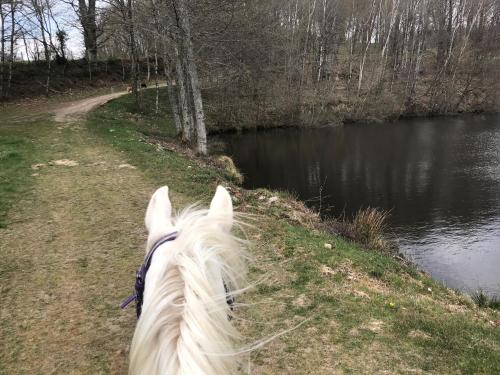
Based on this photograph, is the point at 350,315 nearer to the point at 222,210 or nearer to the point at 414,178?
the point at 222,210

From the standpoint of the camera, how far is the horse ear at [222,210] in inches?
68.0

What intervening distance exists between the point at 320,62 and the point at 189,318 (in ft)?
122

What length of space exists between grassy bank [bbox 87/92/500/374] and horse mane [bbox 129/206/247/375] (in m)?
0.71

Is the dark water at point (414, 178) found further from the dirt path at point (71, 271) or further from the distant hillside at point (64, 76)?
the distant hillside at point (64, 76)

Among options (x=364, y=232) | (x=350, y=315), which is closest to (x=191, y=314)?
(x=350, y=315)

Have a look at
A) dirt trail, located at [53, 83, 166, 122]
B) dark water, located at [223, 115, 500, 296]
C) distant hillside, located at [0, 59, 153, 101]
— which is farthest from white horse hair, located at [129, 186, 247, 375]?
distant hillside, located at [0, 59, 153, 101]

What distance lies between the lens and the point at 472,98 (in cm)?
3878

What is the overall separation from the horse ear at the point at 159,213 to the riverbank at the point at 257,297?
0.46m

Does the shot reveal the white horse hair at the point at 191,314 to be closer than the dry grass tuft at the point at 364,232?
Yes

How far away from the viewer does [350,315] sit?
464cm

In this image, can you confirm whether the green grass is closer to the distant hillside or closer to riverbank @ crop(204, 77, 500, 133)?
the distant hillside

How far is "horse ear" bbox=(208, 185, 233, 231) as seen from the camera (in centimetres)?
173

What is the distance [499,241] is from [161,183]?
8757 mm

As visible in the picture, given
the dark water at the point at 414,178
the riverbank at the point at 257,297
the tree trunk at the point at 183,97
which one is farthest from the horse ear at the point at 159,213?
the tree trunk at the point at 183,97
